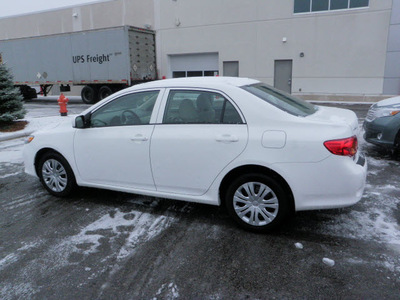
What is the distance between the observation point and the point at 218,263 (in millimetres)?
3152

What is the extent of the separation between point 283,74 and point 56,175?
56.5 ft

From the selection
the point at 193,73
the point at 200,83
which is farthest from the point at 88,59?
the point at 200,83

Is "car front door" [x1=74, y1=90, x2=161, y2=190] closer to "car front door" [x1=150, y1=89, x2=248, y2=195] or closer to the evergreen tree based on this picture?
"car front door" [x1=150, y1=89, x2=248, y2=195]

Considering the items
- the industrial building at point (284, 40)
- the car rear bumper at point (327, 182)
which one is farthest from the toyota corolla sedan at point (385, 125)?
the industrial building at point (284, 40)

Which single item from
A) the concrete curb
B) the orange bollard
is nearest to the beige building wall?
the orange bollard

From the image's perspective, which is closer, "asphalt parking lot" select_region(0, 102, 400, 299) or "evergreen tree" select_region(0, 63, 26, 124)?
"asphalt parking lot" select_region(0, 102, 400, 299)

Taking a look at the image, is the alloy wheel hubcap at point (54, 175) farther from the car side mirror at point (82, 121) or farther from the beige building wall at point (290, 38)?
the beige building wall at point (290, 38)

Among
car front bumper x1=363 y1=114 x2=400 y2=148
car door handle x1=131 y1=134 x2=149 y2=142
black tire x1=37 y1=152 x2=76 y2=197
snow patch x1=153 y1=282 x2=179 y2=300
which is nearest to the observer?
snow patch x1=153 y1=282 x2=179 y2=300

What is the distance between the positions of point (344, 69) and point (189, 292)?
18.2m

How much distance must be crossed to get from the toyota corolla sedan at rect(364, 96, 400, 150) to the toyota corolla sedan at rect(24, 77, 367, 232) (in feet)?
8.87

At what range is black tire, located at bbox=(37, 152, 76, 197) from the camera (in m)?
4.73

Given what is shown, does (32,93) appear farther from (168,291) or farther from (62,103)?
(168,291)

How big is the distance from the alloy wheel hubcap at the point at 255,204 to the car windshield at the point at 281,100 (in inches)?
35.0

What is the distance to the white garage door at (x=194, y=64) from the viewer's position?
21.8 metres
